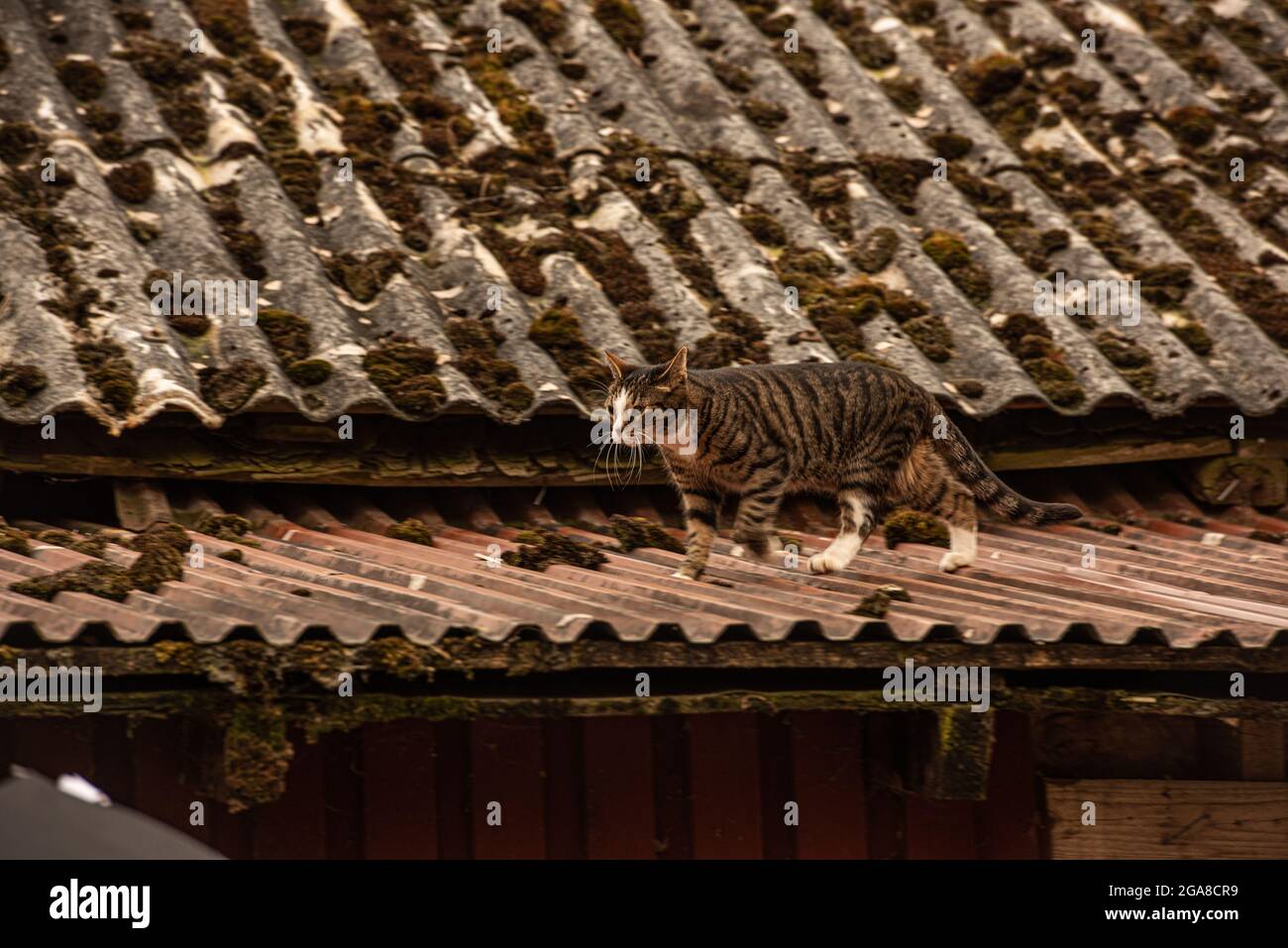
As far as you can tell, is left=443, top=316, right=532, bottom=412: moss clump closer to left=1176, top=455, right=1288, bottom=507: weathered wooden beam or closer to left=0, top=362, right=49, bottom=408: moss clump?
left=0, top=362, right=49, bottom=408: moss clump

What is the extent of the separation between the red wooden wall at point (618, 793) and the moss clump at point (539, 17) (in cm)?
419

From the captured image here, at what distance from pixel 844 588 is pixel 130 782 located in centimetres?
211

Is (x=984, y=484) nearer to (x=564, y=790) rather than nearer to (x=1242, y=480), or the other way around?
(x=1242, y=480)

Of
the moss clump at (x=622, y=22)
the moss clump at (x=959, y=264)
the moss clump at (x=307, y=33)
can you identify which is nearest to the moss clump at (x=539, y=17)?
the moss clump at (x=622, y=22)

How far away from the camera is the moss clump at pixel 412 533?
4910 mm

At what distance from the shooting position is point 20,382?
4598mm

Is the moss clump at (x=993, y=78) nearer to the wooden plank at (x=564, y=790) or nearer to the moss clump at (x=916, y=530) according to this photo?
the moss clump at (x=916, y=530)

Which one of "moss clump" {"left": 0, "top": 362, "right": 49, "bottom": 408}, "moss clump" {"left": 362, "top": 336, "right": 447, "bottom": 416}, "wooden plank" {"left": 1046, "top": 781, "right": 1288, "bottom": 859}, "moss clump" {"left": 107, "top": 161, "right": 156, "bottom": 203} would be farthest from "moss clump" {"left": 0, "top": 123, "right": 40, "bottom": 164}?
"wooden plank" {"left": 1046, "top": 781, "right": 1288, "bottom": 859}

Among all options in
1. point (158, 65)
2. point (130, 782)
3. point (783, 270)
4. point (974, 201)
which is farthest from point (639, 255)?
point (130, 782)

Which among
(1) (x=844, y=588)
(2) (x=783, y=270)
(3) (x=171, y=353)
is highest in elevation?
(2) (x=783, y=270)

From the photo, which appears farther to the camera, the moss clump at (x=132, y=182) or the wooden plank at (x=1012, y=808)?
the moss clump at (x=132, y=182)

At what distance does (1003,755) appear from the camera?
15.7 feet

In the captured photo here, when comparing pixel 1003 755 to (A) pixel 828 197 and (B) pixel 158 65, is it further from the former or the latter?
(B) pixel 158 65

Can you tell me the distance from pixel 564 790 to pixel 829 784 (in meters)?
0.84
